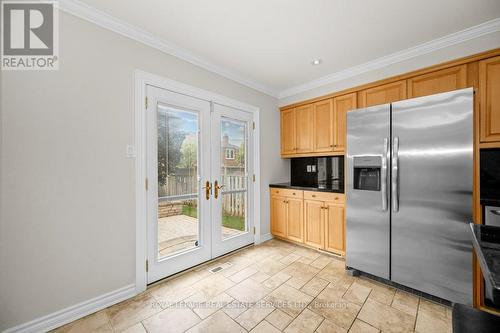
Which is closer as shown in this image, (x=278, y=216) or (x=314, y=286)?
(x=314, y=286)

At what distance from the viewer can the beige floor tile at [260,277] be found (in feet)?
7.73

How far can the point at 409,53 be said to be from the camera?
2.44m

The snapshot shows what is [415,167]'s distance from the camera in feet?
6.66

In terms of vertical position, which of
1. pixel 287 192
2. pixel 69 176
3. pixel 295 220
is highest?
pixel 69 176

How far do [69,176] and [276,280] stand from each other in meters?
2.21

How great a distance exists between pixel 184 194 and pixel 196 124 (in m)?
0.88

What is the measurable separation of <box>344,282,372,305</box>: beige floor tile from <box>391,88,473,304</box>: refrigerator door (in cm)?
32

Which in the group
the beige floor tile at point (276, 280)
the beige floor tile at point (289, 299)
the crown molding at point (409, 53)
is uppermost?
the crown molding at point (409, 53)

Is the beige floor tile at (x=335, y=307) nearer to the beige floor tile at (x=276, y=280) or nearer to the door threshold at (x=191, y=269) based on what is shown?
the beige floor tile at (x=276, y=280)

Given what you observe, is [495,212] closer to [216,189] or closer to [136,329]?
[216,189]

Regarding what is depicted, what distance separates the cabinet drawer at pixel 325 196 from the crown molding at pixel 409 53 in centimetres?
165

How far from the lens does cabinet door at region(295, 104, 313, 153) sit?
338cm

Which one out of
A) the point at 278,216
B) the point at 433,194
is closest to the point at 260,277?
the point at 278,216

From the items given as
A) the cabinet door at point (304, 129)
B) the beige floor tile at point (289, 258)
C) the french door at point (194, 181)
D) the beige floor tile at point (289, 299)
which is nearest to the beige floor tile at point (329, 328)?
the beige floor tile at point (289, 299)
